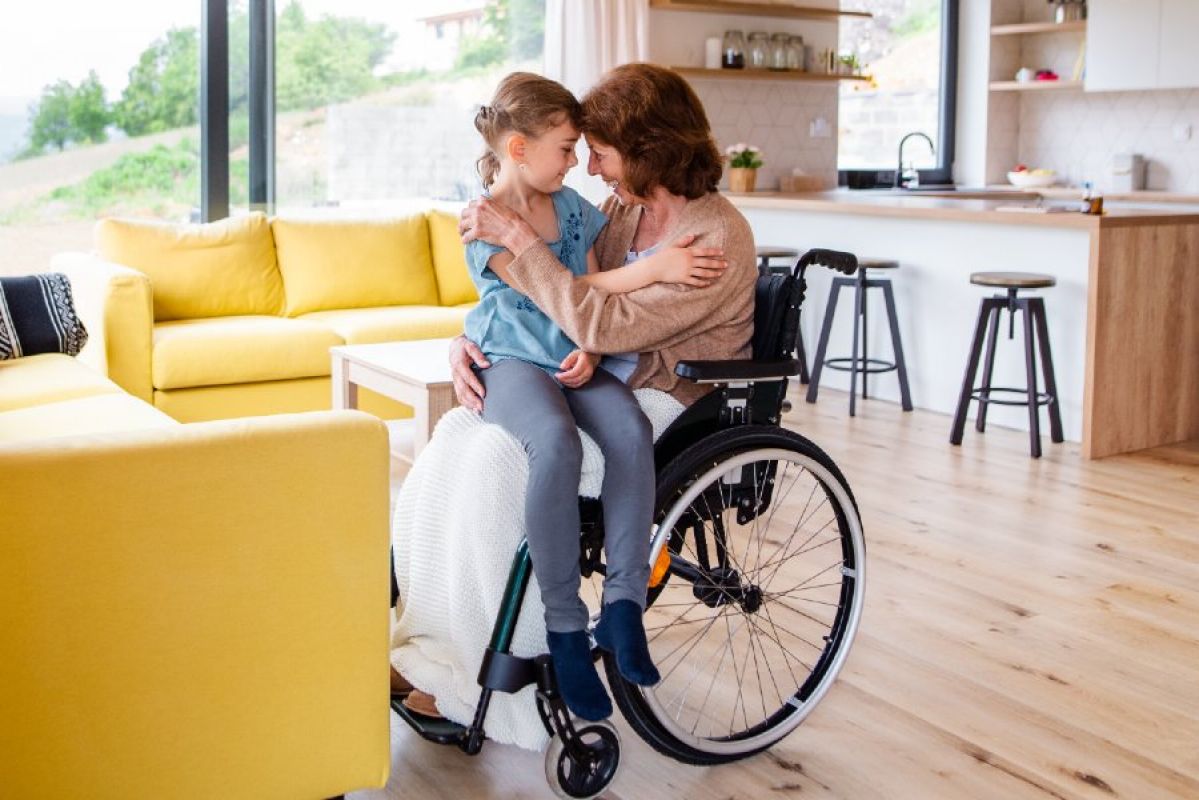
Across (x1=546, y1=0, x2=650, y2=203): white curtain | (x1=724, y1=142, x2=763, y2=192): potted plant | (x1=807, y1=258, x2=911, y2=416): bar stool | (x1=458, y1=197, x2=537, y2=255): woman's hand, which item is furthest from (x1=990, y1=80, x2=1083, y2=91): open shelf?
(x1=458, y1=197, x2=537, y2=255): woman's hand

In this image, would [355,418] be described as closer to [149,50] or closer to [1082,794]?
[1082,794]

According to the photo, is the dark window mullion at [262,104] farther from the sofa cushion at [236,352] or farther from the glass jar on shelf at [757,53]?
the glass jar on shelf at [757,53]

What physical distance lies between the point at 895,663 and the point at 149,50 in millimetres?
4166

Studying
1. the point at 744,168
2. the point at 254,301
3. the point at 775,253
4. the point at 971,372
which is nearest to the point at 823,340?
the point at 775,253

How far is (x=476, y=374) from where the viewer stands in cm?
232

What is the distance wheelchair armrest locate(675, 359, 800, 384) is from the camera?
216 centimetres

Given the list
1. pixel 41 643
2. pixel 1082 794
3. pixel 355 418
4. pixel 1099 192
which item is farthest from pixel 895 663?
pixel 1099 192

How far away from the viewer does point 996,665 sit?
2713 millimetres

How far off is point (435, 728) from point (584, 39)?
188 inches

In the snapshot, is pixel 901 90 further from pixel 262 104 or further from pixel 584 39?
pixel 262 104

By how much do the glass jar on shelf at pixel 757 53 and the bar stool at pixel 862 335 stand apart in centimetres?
173

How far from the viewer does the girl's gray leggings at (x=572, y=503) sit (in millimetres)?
1998

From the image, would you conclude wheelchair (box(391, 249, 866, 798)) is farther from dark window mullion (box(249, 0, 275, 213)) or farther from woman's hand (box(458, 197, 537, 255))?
dark window mullion (box(249, 0, 275, 213))

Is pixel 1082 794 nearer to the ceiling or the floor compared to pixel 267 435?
nearer to the floor
